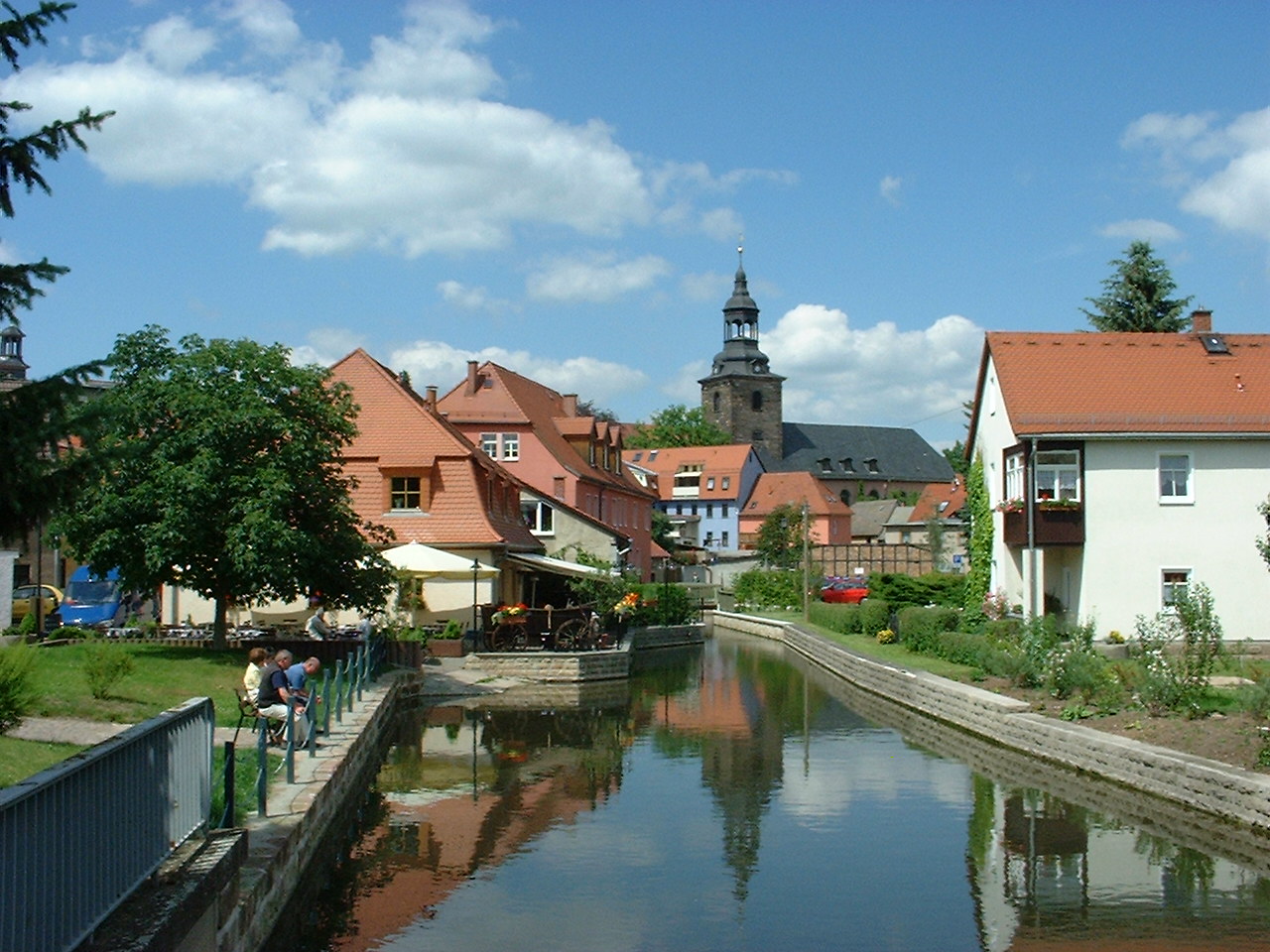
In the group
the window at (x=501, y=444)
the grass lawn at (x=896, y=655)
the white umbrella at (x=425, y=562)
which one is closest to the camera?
the grass lawn at (x=896, y=655)

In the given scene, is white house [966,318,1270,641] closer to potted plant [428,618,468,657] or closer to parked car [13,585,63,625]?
potted plant [428,618,468,657]

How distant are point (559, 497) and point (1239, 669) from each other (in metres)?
36.9

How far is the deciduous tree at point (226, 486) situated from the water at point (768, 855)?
5.19 meters

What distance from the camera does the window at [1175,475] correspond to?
33.6 m

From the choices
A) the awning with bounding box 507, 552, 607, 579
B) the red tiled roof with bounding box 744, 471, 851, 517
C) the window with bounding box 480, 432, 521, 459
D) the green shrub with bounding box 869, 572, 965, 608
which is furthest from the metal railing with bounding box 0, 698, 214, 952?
the red tiled roof with bounding box 744, 471, 851, 517

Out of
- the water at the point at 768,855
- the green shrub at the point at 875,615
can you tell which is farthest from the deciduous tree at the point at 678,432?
the water at the point at 768,855

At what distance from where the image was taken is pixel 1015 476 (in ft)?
116

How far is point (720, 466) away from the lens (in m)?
108

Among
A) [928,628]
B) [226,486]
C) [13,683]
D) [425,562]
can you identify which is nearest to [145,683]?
[226,486]

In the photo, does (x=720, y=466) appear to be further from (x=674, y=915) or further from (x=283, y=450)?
(x=674, y=915)

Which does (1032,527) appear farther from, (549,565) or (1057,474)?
(549,565)

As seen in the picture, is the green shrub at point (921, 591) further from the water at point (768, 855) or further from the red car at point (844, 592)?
the water at point (768, 855)

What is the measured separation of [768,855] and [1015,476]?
2326 centimetres

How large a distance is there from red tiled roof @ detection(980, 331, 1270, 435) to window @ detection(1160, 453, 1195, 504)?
2.69ft
